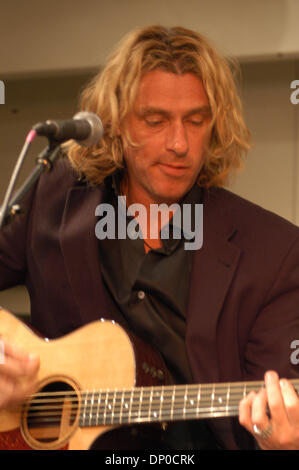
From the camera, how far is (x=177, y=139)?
1.96 metres

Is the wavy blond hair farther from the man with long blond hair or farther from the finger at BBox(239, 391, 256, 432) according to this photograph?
the finger at BBox(239, 391, 256, 432)

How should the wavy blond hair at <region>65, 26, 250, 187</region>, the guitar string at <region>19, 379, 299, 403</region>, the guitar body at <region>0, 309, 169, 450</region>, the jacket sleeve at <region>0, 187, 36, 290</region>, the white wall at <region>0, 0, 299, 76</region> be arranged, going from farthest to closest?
the white wall at <region>0, 0, 299, 76</region>
the jacket sleeve at <region>0, 187, 36, 290</region>
the wavy blond hair at <region>65, 26, 250, 187</region>
the guitar body at <region>0, 309, 169, 450</region>
the guitar string at <region>19, 379, 299, 403</region>

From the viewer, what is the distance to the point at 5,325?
188cm

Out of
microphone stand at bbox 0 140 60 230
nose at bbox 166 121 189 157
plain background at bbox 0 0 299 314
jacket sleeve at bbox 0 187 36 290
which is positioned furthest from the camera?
plain background at bbox 0 0 299 314

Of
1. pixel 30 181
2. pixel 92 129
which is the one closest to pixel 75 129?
pixel 92 129

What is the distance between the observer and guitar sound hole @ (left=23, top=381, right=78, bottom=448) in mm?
1700

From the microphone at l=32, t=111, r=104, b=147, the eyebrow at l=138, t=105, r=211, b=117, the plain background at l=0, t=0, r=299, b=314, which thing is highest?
the plain background at l=0, t=0, r=299, b=314

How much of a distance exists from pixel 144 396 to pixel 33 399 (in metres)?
0.36

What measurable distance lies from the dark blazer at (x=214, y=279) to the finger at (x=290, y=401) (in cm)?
37

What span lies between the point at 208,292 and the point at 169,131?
56cm

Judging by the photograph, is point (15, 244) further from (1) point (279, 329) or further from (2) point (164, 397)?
(1) point (279, 329)

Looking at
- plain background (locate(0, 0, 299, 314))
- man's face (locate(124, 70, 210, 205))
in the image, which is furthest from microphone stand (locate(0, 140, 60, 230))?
plain background (locate(0, 0, 299, 314))

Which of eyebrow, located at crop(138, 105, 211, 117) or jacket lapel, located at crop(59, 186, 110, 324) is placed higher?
eyebrow, located at crop(138, 105, 211, 117)
